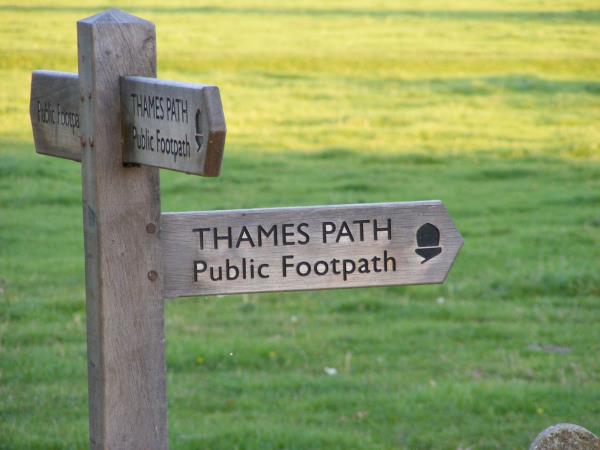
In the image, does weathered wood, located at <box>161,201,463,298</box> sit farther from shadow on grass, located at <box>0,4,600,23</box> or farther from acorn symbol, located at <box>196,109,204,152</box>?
shadow on grass, located at <box>0,4,600,23</box>

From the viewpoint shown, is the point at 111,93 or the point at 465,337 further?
the point at 465,337

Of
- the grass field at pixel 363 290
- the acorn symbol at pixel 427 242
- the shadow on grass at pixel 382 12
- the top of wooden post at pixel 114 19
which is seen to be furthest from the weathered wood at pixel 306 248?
the shadow on grass at pixel 382 12

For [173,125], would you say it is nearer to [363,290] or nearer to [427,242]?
[427,242]

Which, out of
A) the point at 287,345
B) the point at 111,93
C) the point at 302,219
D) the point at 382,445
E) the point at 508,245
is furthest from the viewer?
the point at 508,245

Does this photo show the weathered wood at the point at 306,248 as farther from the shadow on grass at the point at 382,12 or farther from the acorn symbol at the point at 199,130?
the shadow on grass at the point at 382,12

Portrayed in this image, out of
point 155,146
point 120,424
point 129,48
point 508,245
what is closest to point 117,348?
point 120,424

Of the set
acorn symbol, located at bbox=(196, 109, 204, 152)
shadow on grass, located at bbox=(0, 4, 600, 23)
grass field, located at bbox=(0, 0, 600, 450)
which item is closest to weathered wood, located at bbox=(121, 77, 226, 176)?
acorn symbol, located at bbox=(196, 109, 204, 152)

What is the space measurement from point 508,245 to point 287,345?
3.87 meters

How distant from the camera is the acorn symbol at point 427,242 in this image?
3.45 metres

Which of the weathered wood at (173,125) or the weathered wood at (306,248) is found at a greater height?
the weathered wood at (173,125)

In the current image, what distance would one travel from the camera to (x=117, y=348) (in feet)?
10.4

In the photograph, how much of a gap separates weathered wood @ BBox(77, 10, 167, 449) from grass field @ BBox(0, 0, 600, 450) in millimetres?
2632

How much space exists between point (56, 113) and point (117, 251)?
584 mm

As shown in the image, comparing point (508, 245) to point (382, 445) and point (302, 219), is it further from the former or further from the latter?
point (302, 219)
